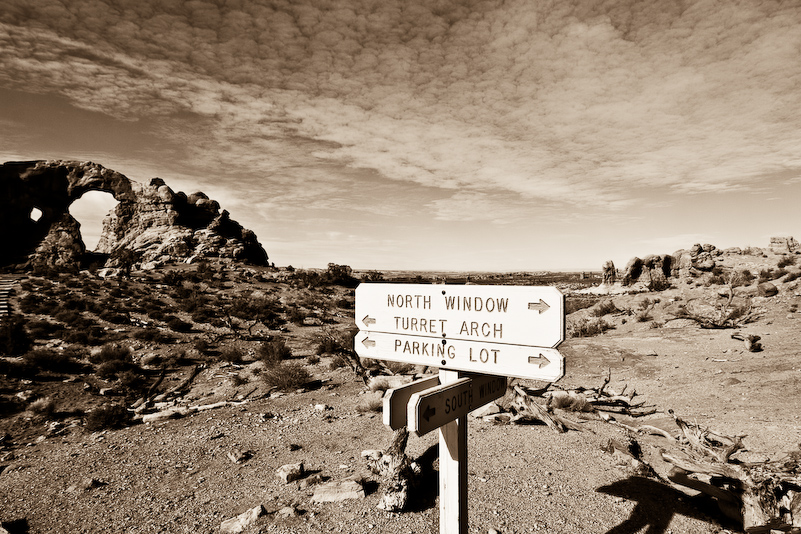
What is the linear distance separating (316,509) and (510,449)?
2.85 m

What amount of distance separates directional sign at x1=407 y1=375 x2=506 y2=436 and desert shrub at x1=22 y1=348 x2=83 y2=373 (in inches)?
560

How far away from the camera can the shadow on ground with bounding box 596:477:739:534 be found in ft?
12.8

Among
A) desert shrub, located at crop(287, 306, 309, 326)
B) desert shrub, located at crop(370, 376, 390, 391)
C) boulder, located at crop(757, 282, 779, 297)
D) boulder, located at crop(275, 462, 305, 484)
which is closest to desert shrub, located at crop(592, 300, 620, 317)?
boulder, located at crop(757, 282, 779, 297)

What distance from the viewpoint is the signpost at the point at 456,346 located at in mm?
2311

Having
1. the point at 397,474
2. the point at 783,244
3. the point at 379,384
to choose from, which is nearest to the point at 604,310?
the point at 379,384

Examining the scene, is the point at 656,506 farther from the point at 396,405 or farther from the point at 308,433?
the point at 308,433

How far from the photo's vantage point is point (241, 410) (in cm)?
830

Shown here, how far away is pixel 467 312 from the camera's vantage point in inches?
104

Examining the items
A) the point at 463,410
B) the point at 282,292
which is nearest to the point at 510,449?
the point at 463,410

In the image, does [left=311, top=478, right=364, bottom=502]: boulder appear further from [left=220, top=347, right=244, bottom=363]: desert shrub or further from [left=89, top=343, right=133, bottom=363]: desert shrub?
[left=89, top=343, right=133, bottom=363]: desert shrub

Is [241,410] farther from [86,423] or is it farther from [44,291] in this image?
[44,291]

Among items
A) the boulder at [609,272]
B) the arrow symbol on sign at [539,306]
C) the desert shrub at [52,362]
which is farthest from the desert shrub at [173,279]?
the boulder at [609,272]

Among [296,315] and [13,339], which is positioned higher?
[296,315]

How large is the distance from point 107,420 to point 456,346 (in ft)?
27.0
